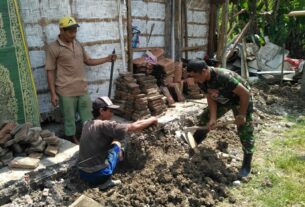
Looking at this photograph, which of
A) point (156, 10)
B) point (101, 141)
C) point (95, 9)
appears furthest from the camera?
point (156, 10)

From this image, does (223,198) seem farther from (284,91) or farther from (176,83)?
(284,91)

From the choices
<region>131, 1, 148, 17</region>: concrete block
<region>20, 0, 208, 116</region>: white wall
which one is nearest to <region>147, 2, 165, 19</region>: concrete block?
<region>20, 0, 208, 116</region>: white wall

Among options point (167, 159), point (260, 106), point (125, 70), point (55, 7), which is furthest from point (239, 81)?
point (260, 106)

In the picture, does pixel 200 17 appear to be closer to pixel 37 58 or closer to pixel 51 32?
pixel 51 32

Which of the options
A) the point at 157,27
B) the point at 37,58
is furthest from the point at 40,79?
the point at 157,27

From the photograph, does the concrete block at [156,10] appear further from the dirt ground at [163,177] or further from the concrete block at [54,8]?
the dirt ground at [163,177]

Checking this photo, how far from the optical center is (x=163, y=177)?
476 cm

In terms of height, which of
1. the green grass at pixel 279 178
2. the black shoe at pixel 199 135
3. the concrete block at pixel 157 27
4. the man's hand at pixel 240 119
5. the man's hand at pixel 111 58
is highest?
the concrete block at pixel 157 27

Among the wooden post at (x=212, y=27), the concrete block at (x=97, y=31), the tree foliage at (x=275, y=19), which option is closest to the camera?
the concrete block at (x=97, y=31)

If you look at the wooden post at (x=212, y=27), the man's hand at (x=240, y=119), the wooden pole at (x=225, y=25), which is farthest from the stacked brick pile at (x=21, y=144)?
the wooden post at (x=212, y=27)

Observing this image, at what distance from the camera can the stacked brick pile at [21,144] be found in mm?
4550

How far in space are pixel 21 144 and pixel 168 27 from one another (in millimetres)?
4973

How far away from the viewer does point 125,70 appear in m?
6.99

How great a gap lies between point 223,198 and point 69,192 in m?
2.02
